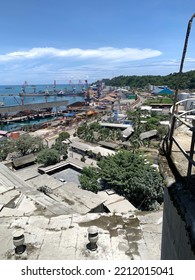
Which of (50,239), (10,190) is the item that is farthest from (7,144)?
(50,239)

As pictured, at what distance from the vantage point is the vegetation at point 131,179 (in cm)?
1345

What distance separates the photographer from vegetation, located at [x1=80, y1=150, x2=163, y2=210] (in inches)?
530

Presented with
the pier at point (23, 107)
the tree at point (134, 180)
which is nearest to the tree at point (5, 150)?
the tree at point (134, 180)

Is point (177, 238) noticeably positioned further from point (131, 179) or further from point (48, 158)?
point (48, 158)

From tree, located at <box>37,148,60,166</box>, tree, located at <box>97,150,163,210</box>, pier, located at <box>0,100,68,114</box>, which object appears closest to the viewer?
tree, located at <box>97,150,163,210</box>

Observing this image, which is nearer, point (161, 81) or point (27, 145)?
point (27, 145)

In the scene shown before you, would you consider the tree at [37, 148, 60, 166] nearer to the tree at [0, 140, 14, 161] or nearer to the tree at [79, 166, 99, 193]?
the tree at [79, 166, 99, 193]

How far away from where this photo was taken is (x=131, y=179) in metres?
14.3

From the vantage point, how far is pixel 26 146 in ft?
81.5

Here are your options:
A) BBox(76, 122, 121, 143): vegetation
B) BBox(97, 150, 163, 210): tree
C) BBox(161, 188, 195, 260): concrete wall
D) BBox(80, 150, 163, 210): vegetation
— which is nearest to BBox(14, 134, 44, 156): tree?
BBox(76, 122, 121, 143): vegetation

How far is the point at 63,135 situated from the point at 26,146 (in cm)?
907

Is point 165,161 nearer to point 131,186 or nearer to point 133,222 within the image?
point 133,222

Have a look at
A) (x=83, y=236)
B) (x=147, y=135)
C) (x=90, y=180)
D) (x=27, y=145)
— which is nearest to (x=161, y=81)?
(x=147, y=135)

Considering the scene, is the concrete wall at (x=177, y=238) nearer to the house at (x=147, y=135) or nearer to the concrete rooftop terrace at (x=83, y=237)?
the concrete rooftop terrace at (x=83, y=237)
